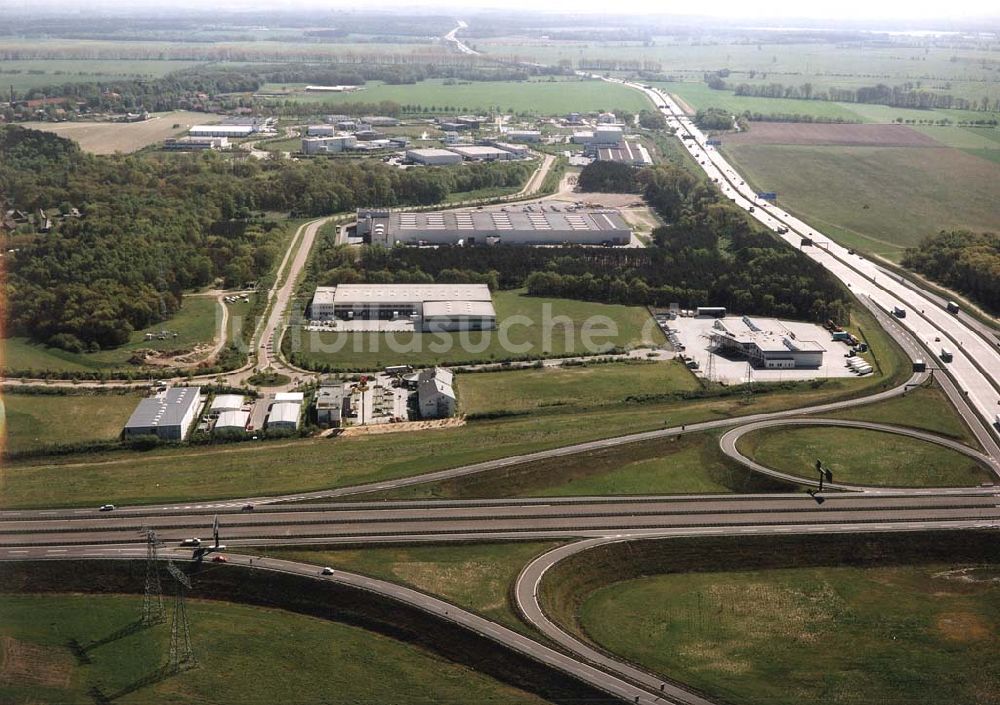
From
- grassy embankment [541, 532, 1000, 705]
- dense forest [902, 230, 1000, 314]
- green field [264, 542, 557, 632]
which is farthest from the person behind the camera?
dense forest [902, 230, 1000, 314]

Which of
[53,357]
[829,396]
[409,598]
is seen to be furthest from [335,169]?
[409,598]

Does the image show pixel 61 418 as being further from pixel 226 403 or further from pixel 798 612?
Answer: pixel 798 612

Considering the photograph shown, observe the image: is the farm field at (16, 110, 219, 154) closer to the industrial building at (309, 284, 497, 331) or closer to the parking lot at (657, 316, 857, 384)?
the industrial building at (309, 284, 497, 331)

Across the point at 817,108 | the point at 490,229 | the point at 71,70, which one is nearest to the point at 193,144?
the point at 71,70

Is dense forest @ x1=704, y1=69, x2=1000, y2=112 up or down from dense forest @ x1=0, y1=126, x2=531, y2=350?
up

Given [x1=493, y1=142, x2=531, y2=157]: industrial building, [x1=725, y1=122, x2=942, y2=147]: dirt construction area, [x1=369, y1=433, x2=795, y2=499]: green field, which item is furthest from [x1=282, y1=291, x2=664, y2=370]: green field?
[x1=725, y1=122, x2=942, y2=147]: dirt construction area

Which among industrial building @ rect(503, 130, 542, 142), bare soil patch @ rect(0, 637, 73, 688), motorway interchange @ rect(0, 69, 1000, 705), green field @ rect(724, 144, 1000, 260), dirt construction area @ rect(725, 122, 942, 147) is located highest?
dirt construction area @ rect(725, 122, 942, 147)

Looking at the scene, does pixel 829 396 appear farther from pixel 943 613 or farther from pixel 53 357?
pixel 53 357
